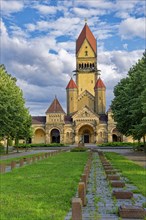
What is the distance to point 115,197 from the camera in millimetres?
10664

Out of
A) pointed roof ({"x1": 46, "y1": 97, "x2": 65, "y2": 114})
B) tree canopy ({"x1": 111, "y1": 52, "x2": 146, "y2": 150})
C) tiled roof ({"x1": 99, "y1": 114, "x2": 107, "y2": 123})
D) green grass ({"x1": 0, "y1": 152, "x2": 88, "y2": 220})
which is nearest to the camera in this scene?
green grass ({"x1": 0, "y1": 152, "x2": 88, "y2": 220})

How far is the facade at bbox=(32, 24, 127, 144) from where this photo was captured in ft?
307

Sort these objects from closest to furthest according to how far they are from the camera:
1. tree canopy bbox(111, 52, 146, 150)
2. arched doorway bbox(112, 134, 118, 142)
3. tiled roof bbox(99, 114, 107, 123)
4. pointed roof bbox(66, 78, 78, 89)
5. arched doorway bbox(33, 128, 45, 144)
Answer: tree canopy bbox(111, 52, 146, 150) < tiled roof bbox(99, 114, 107, 123) < arched doorway bbox(112, 134, 118, 142) < arched doorway bbox(33, 128, 45, 144) < pointed roof bbox(66, 78, 78, 89)

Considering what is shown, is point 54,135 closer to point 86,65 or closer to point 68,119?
point 68,119

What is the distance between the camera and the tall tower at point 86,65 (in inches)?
4077

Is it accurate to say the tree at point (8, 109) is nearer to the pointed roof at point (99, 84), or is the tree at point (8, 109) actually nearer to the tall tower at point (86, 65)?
the pointed roof at point (99, 84)

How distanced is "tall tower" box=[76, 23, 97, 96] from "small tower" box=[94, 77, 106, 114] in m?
3.62

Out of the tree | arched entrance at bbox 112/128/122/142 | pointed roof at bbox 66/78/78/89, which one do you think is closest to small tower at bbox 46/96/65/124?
pointed roof at bbox 66/78/78/89

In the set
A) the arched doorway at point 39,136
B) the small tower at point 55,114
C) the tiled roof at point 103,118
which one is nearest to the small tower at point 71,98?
the small tower at point 55,114

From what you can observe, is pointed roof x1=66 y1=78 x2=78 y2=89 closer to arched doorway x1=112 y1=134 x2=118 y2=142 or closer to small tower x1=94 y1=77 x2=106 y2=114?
small tower x1=94 y1=77 x2=106 y2=114

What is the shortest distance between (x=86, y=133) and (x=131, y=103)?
5717 cm

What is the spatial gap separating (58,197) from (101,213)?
243 centimetres

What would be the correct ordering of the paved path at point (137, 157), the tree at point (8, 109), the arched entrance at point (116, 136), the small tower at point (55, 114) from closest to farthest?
the paved path at point (137, 157), the tree at point (8, 109), the arched entrance at point (116, 136), the small tower at point (55, 114)

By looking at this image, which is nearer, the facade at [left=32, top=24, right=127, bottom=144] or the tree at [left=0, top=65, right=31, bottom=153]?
the tree at [left=0, top=65, right=31, bottom=153]
